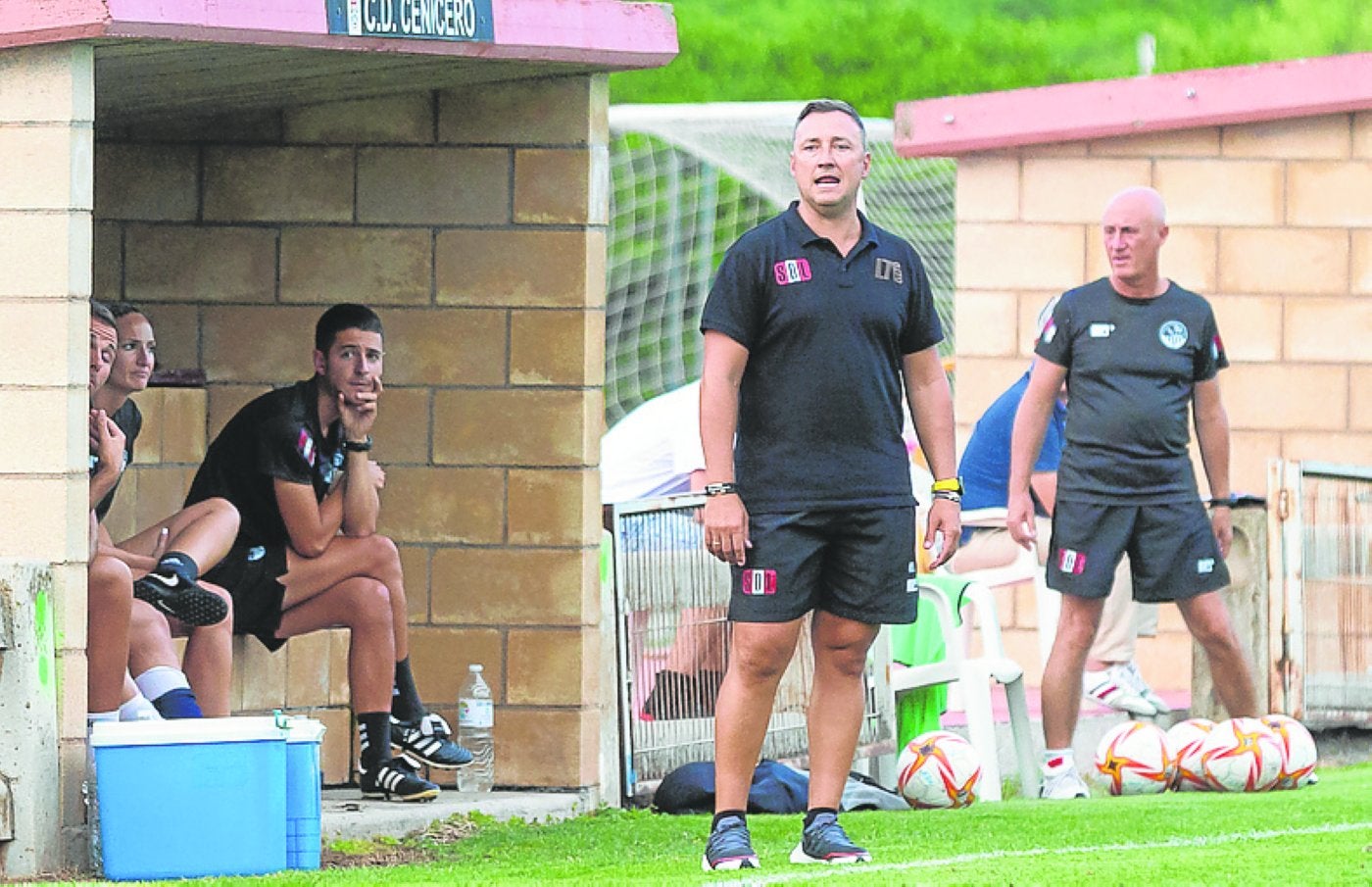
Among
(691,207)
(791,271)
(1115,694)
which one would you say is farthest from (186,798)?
(691,207)

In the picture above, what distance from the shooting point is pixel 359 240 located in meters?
Answer: 9.52

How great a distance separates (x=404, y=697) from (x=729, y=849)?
248 centimetres

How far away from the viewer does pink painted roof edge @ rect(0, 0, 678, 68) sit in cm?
726

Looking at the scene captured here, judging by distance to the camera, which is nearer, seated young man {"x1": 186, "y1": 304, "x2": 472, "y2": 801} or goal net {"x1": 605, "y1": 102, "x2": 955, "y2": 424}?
seated young man {"x1": 186, "y1": 304, "x2": 472, "y2": 801}

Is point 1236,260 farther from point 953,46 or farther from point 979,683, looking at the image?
point 953,46

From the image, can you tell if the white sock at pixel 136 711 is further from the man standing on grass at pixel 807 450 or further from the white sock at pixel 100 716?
the man standing on grass at pixel 807 450

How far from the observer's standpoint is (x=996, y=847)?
7.51 meters

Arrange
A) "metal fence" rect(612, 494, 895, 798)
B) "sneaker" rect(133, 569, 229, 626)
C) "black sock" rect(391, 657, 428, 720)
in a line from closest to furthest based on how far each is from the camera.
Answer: "sneaker" rect(133, 569, 229, 626) < "black sock" rect(391, 657, 428, 720) < "metal fence" rect(612, 494, 895, 798)

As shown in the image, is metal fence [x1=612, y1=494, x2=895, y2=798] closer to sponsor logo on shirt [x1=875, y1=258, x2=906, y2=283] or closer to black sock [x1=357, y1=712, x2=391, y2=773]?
black sock [x1=357, y1=712, x2=391, y2=773]

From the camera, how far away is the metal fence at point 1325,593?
1157 centimetres

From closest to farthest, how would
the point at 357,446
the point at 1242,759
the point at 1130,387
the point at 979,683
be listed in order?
the point at 357,446 → the point at 1242,759 → the point at 1130,387 → the point at 979,683

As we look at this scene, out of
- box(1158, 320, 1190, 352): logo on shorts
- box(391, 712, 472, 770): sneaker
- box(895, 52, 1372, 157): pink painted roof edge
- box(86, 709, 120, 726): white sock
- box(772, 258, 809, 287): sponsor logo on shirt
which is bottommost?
box(391, 712, 472, 770): sneaker

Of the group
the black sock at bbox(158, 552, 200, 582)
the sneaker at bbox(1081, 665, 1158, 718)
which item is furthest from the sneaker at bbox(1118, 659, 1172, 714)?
the black sock at bbox(158, 552, 200, 582)

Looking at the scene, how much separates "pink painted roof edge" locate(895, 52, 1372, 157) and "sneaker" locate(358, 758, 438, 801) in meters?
5.66
